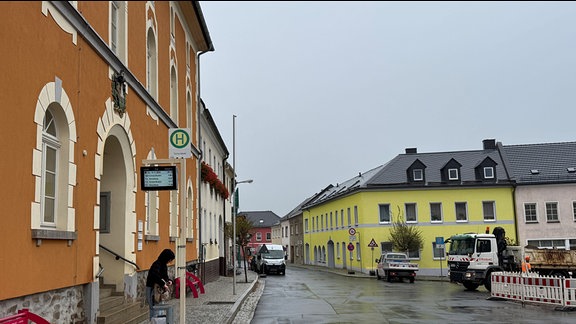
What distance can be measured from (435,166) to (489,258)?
64.1 feet

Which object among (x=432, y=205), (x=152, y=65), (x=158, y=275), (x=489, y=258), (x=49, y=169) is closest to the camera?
(x=49, y=169)

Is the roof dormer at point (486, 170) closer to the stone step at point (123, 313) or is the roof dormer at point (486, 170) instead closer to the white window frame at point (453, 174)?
the white window frame at point (453, 174)

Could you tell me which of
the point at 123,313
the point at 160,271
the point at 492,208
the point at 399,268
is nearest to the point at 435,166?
the point at 492,208

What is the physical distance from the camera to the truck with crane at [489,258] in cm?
2452

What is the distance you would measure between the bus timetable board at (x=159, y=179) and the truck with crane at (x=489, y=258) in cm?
2029

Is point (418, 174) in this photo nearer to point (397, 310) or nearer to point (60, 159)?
point (397, 310)

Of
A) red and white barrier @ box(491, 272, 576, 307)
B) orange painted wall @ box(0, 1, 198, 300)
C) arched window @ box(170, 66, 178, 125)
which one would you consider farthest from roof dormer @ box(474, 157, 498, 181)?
orange painted wall @ box(0, 1, 198, 300)

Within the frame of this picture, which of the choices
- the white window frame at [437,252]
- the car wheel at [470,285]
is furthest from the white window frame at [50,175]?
the white window frame at [437,252]

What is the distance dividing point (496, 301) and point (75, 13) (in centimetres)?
1786

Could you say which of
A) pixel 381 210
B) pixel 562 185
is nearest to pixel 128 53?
pixel 381 210

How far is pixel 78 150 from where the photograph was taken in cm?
939

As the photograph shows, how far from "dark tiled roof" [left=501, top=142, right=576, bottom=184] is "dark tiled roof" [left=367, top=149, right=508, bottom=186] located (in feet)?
3.13

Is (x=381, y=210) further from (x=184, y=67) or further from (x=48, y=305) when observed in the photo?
(x=48, y=305)

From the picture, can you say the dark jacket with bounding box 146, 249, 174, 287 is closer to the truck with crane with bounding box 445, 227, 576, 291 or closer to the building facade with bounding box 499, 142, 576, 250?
the truck with crane with bounding box 445, 227, 576, 291
